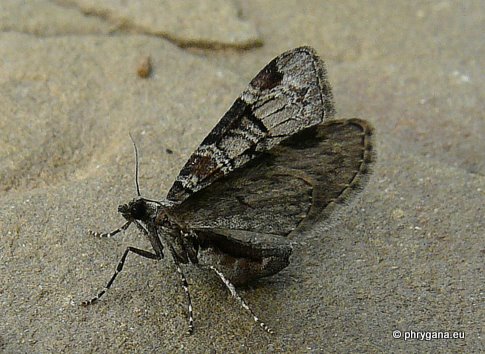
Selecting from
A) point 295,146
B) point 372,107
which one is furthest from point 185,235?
point 372,107

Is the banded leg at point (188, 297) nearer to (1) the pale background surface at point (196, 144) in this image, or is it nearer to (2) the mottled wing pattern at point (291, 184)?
(1) the pale background surface at point (196, 144)

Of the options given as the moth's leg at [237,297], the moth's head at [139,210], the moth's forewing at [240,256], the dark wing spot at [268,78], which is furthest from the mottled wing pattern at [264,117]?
the moth's leg at [237,297]

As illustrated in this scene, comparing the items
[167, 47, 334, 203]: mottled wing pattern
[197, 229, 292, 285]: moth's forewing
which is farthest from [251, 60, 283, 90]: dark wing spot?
[197, 229, 292, 285]: moth's forewing

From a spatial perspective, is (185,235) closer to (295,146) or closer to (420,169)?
(295,146)

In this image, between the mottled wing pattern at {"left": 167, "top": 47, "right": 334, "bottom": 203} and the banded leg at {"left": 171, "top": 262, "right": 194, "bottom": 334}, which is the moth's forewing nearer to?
the banded leg at {"left": 171, "top": 262, "right": 194, "bottom": 334}

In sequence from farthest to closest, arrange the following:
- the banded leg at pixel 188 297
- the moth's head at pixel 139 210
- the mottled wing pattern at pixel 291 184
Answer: the moth's head at pixel 139 210 → the banded leg at pixel 188 297 → the mottled wing pattern at pixel 291 184

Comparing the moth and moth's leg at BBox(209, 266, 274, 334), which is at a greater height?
the moth
